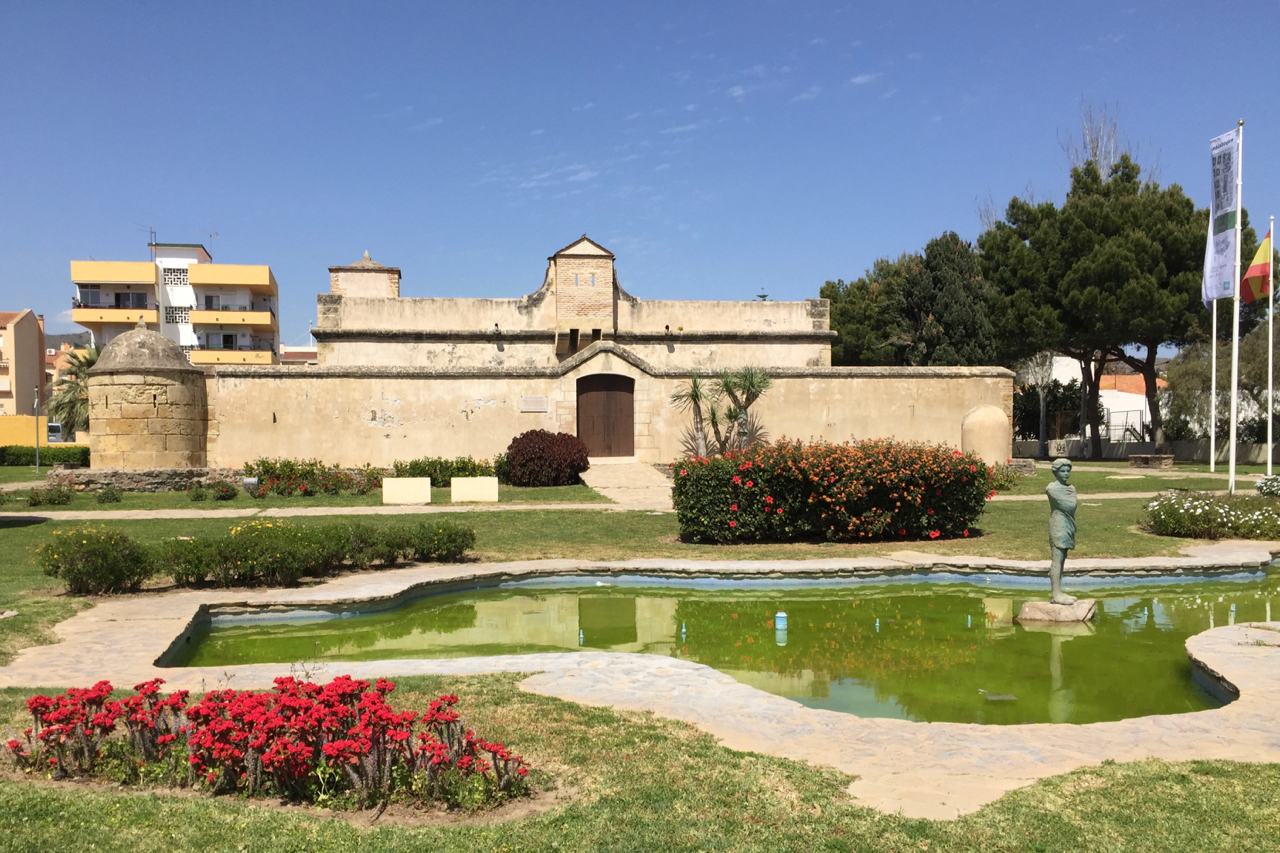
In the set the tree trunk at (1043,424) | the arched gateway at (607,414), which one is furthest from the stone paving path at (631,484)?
the tree trunk at (1043,424)

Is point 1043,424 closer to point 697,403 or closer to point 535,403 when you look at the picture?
point 697,403

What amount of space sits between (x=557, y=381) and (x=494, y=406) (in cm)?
196

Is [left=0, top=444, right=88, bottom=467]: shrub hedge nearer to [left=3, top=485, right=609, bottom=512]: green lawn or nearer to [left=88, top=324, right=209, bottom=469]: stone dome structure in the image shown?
[left=88, top=324, right=209, bottom=469]: stone dome structure

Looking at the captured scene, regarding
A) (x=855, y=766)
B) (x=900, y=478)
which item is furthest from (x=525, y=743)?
(x=900, y=478)

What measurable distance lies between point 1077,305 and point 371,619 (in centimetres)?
3389

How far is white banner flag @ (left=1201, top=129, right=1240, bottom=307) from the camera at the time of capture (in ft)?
59.9

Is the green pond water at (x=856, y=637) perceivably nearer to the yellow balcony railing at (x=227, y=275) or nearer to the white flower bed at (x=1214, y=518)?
A: the white flower bed at (x=1214, y=518)

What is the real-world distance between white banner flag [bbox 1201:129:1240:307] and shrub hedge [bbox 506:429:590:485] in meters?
15.0

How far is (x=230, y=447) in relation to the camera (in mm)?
24859

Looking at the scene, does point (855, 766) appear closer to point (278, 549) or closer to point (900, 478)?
point (278, 549)

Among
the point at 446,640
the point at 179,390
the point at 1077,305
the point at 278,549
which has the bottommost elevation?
the point at 446,640

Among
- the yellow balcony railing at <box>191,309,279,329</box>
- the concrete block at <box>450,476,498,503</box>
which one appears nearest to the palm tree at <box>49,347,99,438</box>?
the yellow balcony railing at <box>191,309,279,329</box>

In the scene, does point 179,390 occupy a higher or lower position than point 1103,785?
higher

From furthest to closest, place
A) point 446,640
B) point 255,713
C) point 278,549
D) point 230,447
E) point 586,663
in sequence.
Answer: point 230,447 → point 278,549 → point 446,640 → point 586,663 → point 255,713
